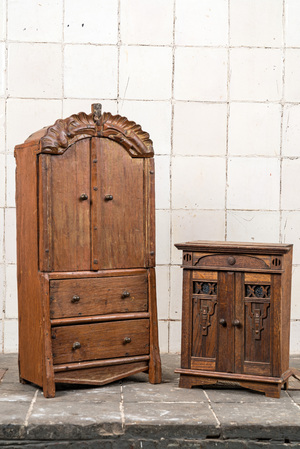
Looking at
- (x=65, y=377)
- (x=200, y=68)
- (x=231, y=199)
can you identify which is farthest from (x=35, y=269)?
(x=200, y=68)

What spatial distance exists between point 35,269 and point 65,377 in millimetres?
675

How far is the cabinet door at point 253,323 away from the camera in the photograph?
3.69 metres

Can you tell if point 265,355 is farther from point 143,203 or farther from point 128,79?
point 128,79

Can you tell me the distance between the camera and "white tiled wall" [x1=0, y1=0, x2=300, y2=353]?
188 inches

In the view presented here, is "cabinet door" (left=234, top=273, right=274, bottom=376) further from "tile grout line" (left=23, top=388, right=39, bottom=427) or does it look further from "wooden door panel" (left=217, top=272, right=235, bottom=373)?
"tile grout line" (left=23, top=388, right=39, bottom=427)

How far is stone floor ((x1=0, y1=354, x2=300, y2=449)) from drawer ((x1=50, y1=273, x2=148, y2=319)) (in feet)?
1.71

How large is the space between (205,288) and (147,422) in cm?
97

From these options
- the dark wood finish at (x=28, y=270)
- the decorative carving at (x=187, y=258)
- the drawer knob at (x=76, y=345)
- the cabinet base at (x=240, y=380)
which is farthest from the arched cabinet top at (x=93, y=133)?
the cabinet base at (x=240, y=380)

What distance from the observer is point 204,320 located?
12.5 feet

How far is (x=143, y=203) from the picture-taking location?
3.98 meters

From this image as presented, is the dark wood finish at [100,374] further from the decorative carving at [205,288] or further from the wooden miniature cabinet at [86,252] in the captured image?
the decorative carving at [205,288]

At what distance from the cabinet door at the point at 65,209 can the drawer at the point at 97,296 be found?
11 centimetres

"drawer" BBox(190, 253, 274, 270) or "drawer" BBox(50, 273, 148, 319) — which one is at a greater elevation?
"drawer" BBox(190, 253, 274, 270)

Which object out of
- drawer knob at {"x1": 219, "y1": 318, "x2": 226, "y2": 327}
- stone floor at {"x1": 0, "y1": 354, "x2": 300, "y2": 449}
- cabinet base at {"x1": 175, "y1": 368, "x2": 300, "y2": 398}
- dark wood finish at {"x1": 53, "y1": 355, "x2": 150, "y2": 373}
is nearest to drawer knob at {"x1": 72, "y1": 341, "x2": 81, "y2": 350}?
dark wood finish at {"x1": 53, "y1": 355, "x2": 150, "y2": 373}
